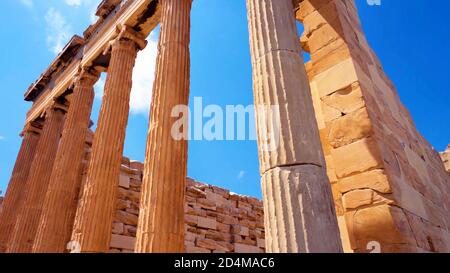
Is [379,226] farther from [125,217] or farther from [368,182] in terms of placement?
[125,217]

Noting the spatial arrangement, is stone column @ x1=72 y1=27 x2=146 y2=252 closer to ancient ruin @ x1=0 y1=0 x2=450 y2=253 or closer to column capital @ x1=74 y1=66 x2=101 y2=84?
ancient ruin @ x1=0 y1=0 x2=450 y2=253

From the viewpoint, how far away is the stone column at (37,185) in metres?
15.9

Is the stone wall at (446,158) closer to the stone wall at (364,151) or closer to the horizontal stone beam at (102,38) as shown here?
the stone wall at (364,151)

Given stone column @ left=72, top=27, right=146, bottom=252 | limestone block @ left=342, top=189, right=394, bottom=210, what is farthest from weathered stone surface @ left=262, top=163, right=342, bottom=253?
stone column @ left=72, top=27, right=146, bottom=252

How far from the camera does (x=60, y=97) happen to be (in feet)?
64.9

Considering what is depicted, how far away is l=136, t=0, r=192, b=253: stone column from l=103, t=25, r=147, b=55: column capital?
3.11m

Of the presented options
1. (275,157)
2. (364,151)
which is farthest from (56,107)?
(364,151)

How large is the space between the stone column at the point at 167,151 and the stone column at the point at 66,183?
264 inches

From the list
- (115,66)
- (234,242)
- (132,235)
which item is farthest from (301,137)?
(234,242)

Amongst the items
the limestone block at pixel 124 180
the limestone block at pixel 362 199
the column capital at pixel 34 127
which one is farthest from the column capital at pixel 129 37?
the limestone block at pixel 362 199

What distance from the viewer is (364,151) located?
6.72 meters
